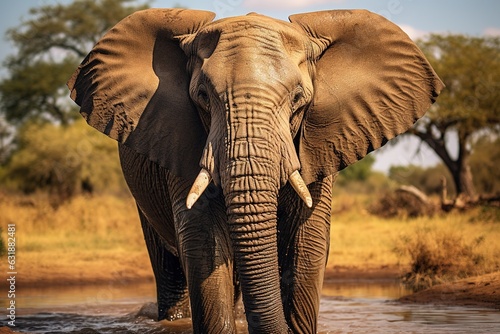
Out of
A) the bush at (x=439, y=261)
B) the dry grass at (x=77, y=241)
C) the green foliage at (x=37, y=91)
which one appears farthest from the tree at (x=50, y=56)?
the bush at (x=439, y=261)

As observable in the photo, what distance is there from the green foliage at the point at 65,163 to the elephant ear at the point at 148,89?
20549 millimetres

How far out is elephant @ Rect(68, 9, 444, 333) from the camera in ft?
15.9

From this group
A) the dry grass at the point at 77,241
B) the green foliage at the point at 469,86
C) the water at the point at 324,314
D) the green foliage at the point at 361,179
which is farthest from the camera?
the green foliage at the point at 361,179

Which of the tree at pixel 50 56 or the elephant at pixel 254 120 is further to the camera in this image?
the tree at pixel 50 56

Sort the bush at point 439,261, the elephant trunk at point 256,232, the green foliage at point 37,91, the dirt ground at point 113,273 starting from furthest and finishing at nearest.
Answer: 1. the green foliage at point 37,91
2. the dirt ground at point 113,273
3. the bush at point 439,261
4. the elephant trunk at point 256,232

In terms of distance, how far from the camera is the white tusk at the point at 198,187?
4750 mm

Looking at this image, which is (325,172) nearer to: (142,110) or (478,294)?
(142,110)

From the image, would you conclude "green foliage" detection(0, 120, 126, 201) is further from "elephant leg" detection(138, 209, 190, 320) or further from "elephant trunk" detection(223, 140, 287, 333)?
"elephant trunk" detection(223, 140, 287, 333)

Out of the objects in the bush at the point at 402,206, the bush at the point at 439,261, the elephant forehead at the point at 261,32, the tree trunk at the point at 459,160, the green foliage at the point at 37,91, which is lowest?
the bush at the point at 439,261

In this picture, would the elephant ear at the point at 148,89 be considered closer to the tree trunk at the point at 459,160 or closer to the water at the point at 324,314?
the water at the point at 324,314

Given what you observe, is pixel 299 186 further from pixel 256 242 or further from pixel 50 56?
pixel 50 56

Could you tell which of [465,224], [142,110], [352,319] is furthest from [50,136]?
[142,110]

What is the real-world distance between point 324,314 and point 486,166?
2572 cm

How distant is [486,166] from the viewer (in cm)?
3338
